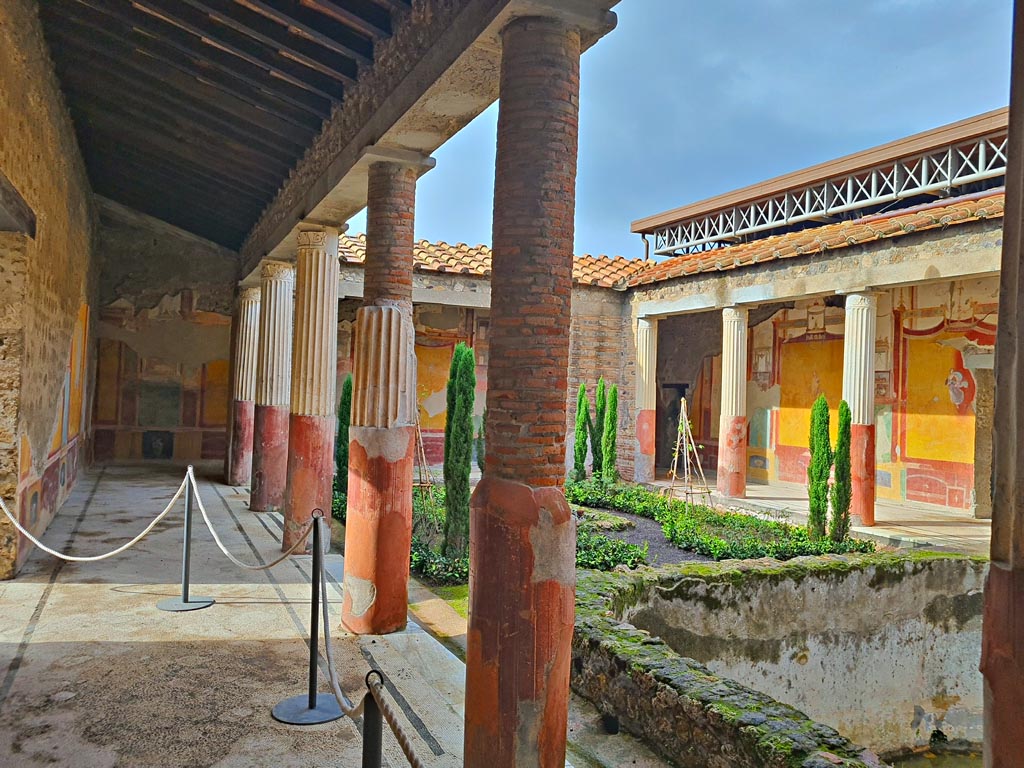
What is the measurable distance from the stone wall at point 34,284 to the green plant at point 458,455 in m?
3.68

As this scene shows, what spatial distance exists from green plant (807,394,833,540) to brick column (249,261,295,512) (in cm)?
654

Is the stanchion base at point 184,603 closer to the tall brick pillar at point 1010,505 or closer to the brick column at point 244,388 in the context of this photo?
the tall brick pillar at point 1010,505

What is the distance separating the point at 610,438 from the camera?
1374 centimetres

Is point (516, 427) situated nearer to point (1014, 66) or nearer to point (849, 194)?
point (1014, 66)

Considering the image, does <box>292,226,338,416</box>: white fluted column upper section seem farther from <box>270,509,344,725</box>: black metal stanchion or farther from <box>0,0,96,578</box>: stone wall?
<box>270,509,344,725</box>: black metal stanchion

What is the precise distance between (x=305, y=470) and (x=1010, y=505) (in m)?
6.44

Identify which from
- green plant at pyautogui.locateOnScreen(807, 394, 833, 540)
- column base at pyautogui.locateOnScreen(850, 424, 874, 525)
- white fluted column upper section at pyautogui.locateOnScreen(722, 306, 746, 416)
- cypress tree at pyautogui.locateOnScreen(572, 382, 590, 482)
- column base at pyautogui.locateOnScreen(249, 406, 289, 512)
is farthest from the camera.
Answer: cypress tree at pyautogui.locateOnScreen(572, 382, 590, 482)

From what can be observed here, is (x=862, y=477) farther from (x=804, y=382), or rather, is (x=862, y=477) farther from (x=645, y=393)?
(x=645, y=393)

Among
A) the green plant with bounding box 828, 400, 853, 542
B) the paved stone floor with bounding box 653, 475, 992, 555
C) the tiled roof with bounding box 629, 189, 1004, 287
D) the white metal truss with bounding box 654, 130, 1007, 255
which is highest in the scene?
the white metal truss with bounding box 654, 130, 1007, 255

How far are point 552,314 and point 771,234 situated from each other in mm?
12422

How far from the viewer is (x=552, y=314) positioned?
3.07 meters

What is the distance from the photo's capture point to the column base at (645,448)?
14.8 metres

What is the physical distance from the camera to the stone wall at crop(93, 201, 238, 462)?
13016 millimetres

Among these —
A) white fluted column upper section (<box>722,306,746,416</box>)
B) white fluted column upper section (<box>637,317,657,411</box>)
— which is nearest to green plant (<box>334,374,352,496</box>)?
white fluted column upper section (<box>722,306,746,416</box>)
